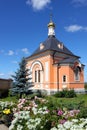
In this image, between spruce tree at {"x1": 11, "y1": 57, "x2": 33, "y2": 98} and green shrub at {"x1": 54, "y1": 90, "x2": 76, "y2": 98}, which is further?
green shrub at {"x1": 54, "y1": 90, "x2": 76, "y2": 98}

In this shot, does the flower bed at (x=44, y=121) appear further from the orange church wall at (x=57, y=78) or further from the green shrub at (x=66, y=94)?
the orange church wall at (x=57, y=78)

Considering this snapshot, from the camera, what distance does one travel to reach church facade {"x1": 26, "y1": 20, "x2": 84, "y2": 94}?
27328mm

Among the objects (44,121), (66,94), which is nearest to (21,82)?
(66,94)

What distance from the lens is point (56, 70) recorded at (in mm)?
27766

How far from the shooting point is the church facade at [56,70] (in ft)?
89.7

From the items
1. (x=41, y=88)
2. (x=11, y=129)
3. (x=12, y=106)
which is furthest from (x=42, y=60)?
(x=11, y=129)

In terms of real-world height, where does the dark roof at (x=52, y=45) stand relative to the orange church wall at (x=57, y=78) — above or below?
above

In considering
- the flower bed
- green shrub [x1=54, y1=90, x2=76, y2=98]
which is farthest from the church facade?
the flower bed

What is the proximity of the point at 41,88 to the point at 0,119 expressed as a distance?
21.2 m

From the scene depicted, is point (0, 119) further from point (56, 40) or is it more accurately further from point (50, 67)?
point (56, 40)

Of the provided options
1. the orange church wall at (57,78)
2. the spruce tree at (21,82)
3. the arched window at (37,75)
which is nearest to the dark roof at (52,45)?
the orange church wall at (57,78)

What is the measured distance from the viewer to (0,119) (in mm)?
7852

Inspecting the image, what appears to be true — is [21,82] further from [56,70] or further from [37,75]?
[37,75]

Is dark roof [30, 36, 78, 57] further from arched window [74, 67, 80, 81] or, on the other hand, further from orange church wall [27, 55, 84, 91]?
arched window [74, 67, 80, 81]
